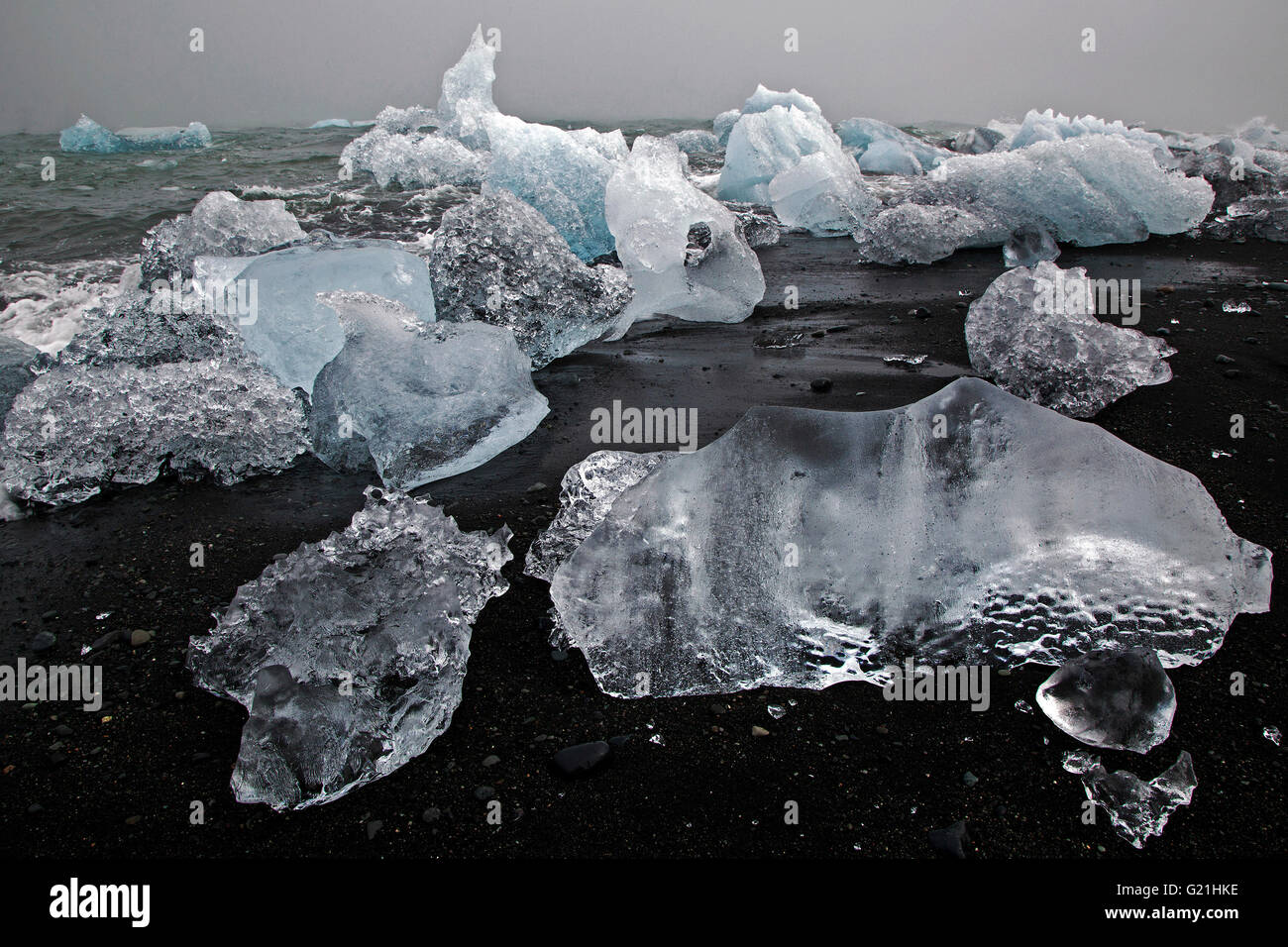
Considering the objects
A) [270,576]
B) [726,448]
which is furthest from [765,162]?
[270,576]

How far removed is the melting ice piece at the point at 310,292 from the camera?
11.6ft

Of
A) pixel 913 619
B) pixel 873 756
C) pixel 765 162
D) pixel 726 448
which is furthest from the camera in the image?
pixel 765 162

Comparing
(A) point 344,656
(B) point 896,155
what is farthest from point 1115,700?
(B) point 896,155

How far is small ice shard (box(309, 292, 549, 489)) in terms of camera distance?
3012 millimetres

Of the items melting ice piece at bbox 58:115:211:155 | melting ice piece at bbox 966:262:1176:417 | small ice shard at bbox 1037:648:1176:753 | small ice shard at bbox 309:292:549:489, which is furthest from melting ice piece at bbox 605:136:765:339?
melting ice piece at bbox 58:115:211:155

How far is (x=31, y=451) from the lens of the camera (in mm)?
2881

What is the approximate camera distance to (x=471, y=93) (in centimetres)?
1440

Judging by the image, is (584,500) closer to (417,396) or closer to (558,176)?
(417,396)

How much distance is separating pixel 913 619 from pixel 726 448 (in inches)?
27.7

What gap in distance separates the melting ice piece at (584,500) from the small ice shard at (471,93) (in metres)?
13.1

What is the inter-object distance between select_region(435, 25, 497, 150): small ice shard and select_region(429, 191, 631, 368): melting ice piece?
10.8 metres
